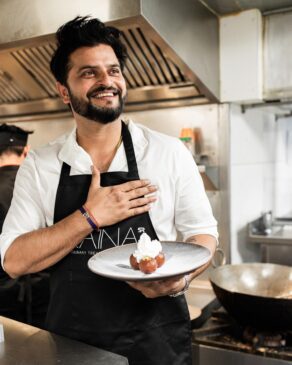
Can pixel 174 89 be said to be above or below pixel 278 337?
above

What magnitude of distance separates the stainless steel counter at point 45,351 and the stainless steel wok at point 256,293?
0.77 m

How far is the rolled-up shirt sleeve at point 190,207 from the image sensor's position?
1.51 meters

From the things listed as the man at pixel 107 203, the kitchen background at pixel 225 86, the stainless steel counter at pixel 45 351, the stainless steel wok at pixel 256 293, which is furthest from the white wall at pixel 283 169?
the stainless steel counter at pixel 45 351

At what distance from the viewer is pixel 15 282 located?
254cm

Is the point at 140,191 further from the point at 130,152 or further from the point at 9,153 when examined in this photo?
the point at 9,153

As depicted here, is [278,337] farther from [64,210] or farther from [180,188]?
[64,210]

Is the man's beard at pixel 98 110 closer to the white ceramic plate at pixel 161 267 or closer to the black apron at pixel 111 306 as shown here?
the black apron at pixel 111 306

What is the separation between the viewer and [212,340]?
6.39 feet

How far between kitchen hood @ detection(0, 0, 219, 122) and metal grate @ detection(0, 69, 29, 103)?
0.03ft

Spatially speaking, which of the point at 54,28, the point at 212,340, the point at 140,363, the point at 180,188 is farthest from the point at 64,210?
the point at 54,28

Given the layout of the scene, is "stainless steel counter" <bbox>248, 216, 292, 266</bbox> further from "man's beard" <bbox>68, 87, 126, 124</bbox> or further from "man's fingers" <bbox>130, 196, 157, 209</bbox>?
"man's beard" <bbox>68, 87, 126, 124</bbox>

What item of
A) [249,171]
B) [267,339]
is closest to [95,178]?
[267,339]

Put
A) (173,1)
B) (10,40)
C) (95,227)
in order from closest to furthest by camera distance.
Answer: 1. (95,227)
2. (173,1)
3. (10,40)

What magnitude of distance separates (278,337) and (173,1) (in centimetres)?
168
